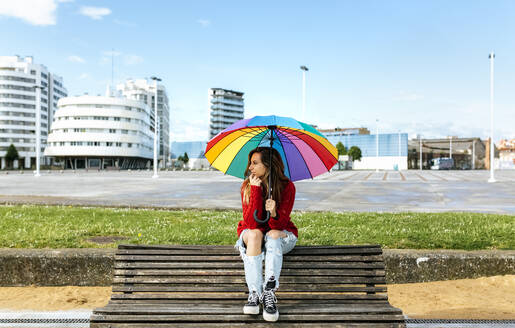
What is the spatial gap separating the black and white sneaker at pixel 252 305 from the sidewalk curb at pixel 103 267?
2934mm

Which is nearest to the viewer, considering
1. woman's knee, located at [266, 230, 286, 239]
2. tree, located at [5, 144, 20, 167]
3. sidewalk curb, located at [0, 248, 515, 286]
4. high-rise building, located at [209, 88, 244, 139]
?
woman's knee, located at [266, 230, 286, 239]

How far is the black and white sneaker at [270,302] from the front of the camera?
3373mm

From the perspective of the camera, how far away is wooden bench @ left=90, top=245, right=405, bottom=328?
3.38m

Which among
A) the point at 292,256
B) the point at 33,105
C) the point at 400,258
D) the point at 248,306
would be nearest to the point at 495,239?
the point at 400,258

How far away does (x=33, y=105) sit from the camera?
391 feet

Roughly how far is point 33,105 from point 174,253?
426 ft

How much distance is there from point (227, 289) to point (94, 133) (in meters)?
98.8

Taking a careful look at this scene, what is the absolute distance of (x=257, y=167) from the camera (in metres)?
3.88

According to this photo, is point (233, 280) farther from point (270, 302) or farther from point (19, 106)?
point (19, 106)

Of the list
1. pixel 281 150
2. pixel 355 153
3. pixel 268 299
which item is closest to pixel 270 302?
pixel 268 299

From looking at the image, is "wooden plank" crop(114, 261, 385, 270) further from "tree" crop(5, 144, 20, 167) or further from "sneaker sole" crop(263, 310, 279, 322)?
"tree" crop(5, 144, 20, 167)

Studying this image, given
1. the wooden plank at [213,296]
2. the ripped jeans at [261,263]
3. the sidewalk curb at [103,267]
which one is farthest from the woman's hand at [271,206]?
the sidewalk curb at [103,267]

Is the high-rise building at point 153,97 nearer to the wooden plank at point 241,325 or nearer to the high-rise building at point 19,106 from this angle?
the high-rise building at point 19,106

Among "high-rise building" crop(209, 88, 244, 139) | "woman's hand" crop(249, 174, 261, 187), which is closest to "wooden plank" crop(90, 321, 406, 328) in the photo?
"woman's hand" crop(249, 174, 261, 187)
